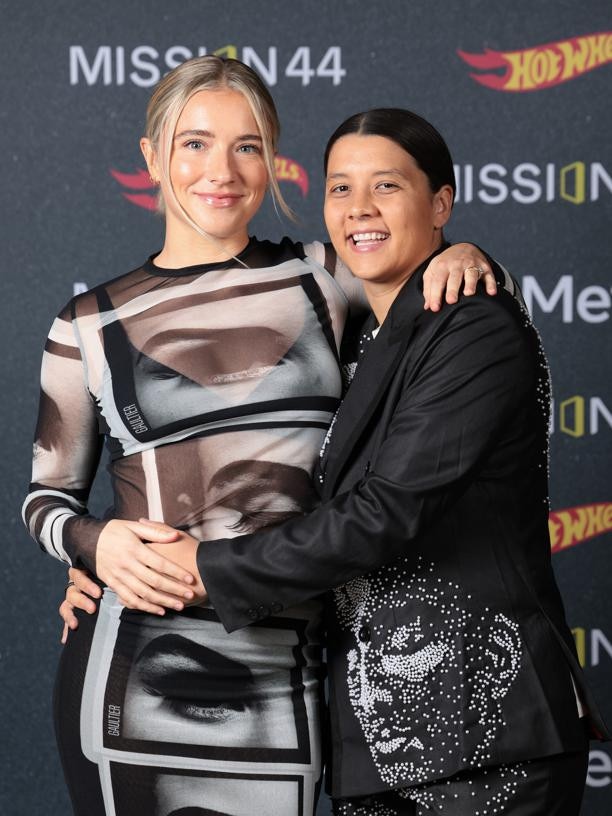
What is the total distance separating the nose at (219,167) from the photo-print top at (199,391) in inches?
4.8

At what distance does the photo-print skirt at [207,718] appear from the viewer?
1571mm

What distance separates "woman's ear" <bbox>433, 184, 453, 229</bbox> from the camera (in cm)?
161

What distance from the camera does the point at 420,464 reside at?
138cm

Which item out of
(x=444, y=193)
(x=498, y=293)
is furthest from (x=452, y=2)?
(x=498, y=293)

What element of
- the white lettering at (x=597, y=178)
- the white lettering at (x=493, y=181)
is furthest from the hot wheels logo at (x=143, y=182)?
the white lettering at (x=597, y=178)

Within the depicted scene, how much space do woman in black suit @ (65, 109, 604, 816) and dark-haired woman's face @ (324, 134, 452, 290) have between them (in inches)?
3.1

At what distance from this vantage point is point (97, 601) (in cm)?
170

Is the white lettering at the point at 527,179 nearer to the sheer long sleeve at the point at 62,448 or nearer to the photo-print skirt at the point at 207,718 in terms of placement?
the sheer long sleeve at the point at 62,448

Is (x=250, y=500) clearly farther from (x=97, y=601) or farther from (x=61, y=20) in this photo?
(x=61, y=20)

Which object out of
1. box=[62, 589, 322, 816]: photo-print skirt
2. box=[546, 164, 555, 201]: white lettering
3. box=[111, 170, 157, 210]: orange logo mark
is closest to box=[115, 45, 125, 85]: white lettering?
box=[111, 170, 157, 210]: orange logo mark

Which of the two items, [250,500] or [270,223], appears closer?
[250,500]

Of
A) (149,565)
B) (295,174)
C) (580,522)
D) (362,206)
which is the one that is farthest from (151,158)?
(580,522)

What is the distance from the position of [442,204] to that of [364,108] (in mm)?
1226

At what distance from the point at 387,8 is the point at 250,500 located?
1574mm
